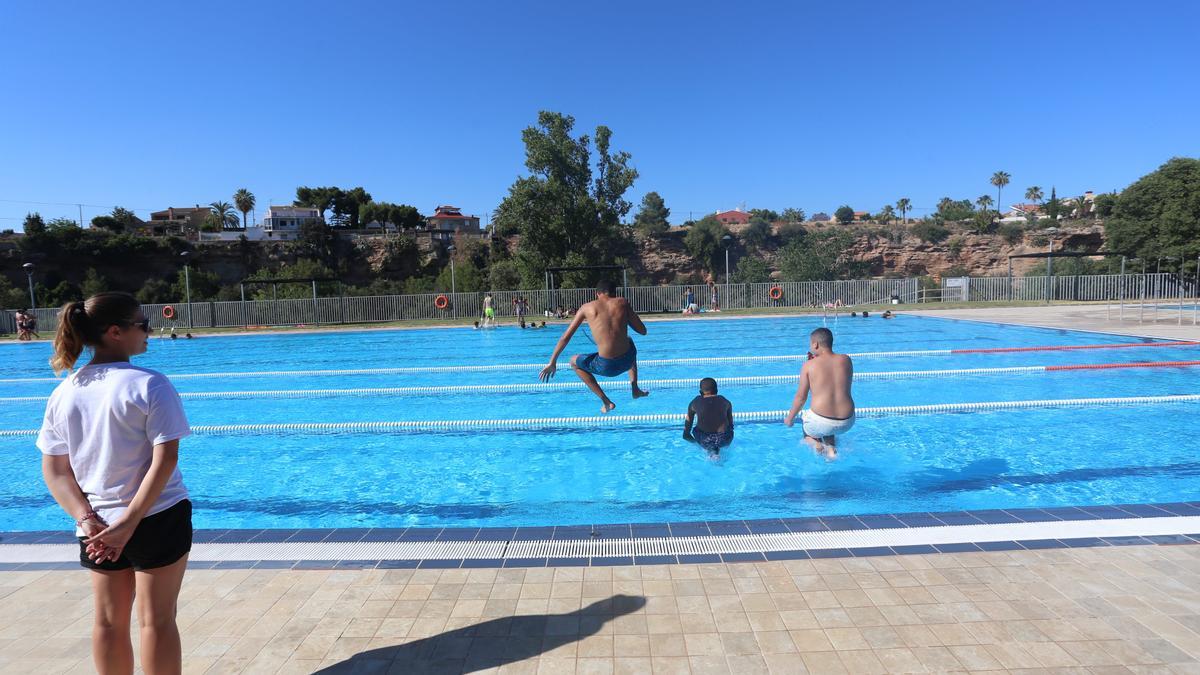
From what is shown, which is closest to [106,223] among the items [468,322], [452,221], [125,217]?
[125,217]

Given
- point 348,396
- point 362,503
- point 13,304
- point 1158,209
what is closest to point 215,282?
point 13,304

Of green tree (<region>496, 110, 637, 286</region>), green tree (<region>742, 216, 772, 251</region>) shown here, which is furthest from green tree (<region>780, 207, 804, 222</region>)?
green tree (<region>496, 110, 637, 286</region>)

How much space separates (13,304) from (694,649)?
2040 inches

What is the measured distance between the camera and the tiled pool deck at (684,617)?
261 centimetres

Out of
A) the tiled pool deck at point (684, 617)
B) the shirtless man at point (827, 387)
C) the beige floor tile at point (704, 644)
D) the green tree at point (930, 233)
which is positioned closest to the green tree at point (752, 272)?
the green tree at point (930, 233)

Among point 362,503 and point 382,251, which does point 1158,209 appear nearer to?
point 362,503

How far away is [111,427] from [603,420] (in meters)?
7.13

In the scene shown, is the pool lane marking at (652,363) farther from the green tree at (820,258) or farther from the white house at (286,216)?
the white house at (286,216)

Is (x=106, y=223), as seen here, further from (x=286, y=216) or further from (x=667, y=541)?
(x=667, y=541)

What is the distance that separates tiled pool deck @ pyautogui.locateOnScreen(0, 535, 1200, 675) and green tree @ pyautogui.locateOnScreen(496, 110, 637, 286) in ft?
113

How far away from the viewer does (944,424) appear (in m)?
8.57

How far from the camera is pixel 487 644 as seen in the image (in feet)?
9.09

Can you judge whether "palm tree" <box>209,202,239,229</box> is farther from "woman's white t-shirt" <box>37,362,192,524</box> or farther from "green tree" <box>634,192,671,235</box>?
"woman's white t-shirt" <box>37,362,192,524</box>

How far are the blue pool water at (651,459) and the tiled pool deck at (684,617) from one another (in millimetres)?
2342
